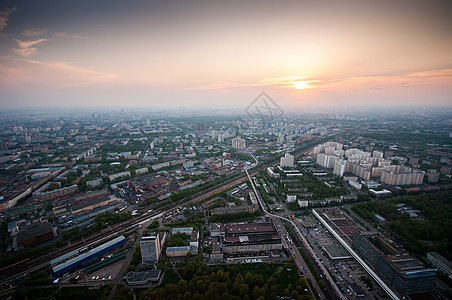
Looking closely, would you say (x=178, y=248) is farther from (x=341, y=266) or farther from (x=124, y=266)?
(x=341, y=266)

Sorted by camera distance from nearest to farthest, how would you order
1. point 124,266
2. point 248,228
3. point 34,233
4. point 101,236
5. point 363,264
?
point 363,264, point 124,266, point 34,233, point 248,228, point 101,236

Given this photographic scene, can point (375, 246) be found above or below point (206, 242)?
above

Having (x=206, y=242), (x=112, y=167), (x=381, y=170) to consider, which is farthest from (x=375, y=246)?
(x=112, y=167)

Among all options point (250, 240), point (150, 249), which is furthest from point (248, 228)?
point (150, 249)

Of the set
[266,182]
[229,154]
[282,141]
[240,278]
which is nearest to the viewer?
[240,278]

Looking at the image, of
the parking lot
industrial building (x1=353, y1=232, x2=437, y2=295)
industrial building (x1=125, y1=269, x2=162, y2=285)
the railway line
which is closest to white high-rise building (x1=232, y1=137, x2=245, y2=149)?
the railway line

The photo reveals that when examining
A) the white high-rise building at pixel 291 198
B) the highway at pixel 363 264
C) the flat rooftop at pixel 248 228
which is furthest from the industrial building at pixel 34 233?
the highway at pixel 363 264

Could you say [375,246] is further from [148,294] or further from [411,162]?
[411,162]

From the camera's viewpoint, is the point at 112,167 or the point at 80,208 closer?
the point at 80,208
